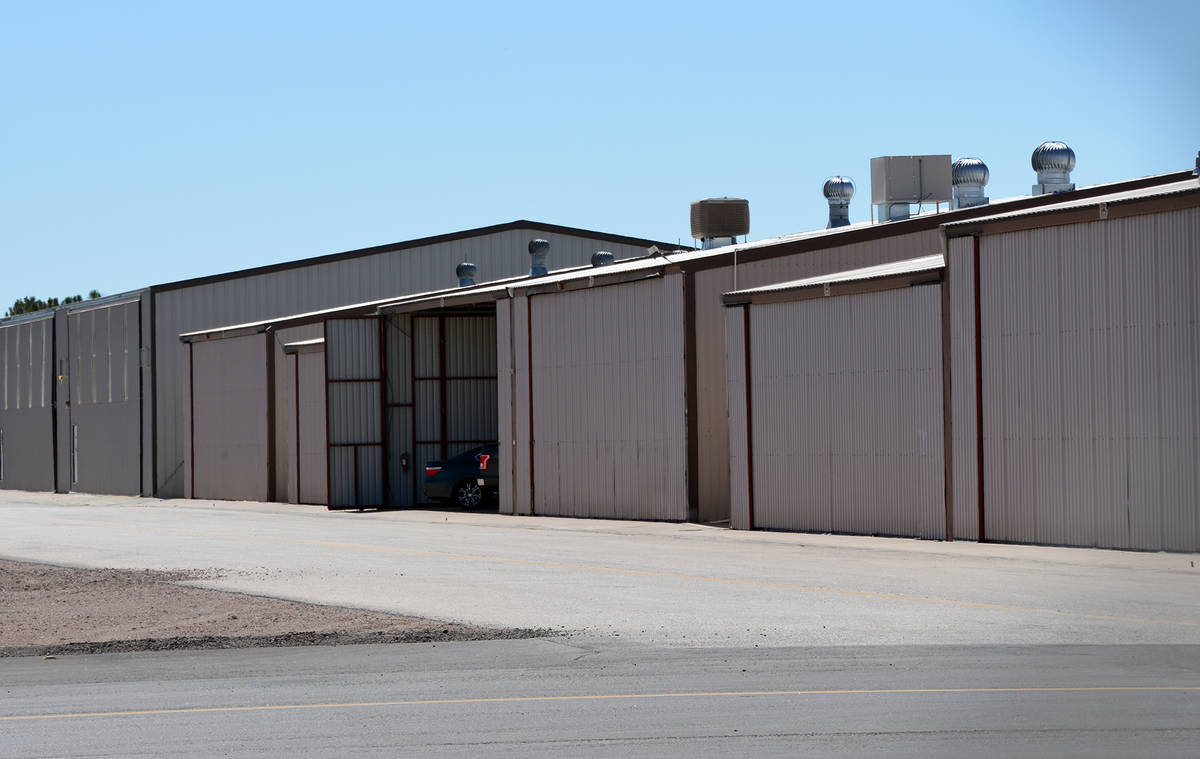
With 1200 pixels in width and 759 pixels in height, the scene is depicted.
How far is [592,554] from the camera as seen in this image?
2048 cm

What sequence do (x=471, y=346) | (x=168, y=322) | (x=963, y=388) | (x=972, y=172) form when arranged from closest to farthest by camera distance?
1. (x=963, y=388)
2. (x=972, y=172)
3. (x=471, y=346)
4. (x=168, y=322)

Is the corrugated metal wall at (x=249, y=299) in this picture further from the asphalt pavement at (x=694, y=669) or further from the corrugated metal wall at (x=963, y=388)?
the corrugated metal wall at (x=963, y=388)

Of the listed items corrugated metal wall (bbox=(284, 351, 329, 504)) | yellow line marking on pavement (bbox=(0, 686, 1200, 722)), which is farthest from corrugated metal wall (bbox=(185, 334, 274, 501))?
yellow line marking on pavement (bbox=(0, 686, 1200, 722))

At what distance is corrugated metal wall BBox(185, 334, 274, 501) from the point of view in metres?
40.6

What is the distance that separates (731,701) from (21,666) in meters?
5.78

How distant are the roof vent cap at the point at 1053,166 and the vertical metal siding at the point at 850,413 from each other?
6.41 m

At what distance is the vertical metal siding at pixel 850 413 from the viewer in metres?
21.4

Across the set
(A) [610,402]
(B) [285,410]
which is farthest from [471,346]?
(A) [610,402]

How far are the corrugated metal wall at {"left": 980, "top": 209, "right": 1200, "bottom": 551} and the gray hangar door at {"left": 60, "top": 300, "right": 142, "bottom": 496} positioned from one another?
33.9m

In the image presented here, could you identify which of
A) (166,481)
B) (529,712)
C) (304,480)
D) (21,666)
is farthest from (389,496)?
(529,712)

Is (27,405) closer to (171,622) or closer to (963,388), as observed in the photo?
(963,388)

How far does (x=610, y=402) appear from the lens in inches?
1116

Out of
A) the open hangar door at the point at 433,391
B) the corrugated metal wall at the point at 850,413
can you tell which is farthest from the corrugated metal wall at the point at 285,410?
the corrugated metal wall at the point at 850,413

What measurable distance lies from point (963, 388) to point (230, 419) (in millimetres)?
26347
